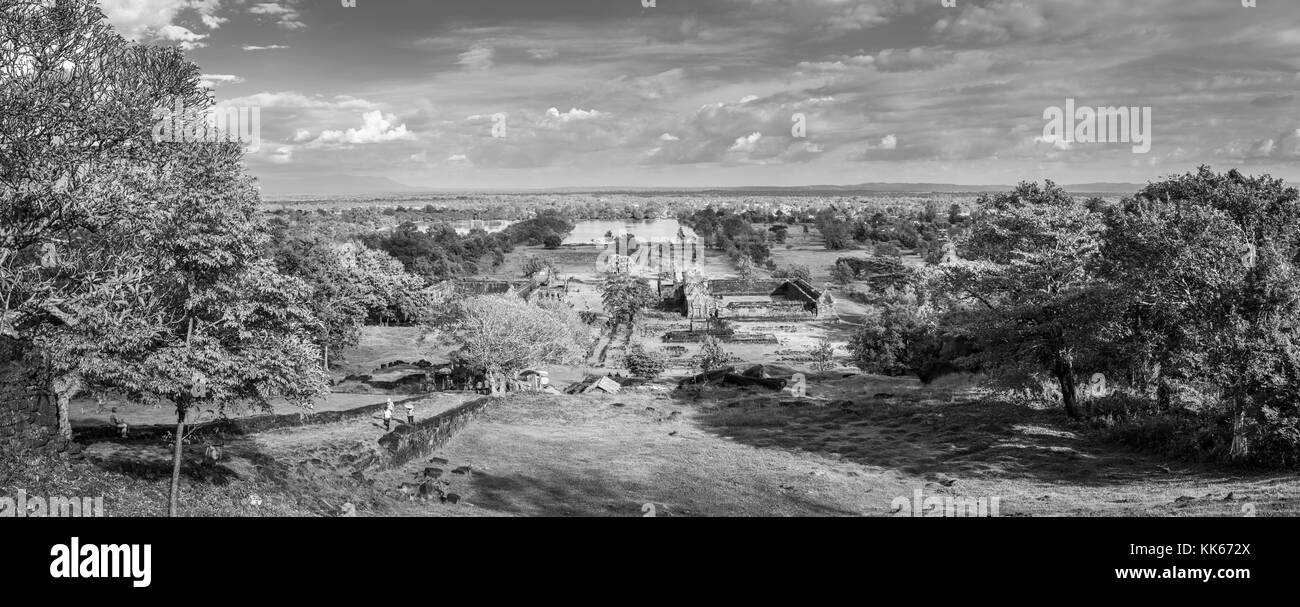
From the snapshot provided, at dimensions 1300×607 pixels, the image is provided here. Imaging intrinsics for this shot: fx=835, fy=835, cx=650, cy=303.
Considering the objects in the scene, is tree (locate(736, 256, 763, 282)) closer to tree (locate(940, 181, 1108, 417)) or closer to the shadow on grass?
the shadow on grass

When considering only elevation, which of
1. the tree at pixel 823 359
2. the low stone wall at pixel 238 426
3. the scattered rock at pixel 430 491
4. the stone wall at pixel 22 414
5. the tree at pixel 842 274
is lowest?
the tree at pixel 823 359

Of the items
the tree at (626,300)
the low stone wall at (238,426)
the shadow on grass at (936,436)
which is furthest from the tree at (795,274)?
the low stone wall at (238,426)

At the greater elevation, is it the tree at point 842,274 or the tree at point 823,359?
the tree at point 842,274

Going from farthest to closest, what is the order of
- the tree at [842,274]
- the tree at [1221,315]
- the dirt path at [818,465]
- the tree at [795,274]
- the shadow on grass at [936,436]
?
the tree at [842,274] < the tree at [795,274] < the shadow on grass at [936,436] < the tree at [1221,315] < the dirt path at [818,465]

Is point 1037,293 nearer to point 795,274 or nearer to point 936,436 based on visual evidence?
point 936,436

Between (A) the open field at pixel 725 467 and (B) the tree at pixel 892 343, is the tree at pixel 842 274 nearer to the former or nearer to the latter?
(B) the tree at pixel 892 343

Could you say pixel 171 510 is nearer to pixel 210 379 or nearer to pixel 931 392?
pixel 210 379
